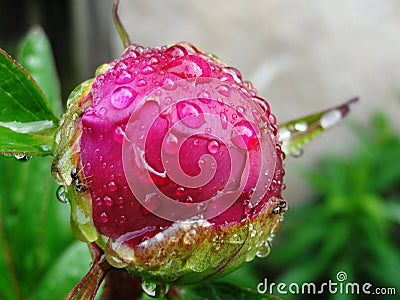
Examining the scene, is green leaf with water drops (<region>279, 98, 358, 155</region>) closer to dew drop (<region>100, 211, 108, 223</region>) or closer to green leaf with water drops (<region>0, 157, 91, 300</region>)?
dew drop (<region>100, 211, 108, 223</region>)

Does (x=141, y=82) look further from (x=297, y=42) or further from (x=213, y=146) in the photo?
(x=297, y=42)

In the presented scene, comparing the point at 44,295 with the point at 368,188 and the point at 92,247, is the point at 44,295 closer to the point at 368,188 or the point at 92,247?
the point at 92,247

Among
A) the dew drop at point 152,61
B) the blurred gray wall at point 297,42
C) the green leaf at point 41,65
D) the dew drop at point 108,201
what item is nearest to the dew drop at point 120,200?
the dew drop at point 108,201

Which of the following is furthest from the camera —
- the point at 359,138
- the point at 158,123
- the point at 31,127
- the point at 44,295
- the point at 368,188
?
the point at 359,138

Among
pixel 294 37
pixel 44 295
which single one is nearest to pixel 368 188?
pixel 294 37

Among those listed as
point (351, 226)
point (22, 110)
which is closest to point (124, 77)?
point (22, 110)

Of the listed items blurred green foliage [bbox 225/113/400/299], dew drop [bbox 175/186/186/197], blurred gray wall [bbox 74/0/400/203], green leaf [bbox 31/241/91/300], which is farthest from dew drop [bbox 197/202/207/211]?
blurred gray wall [bbox 74/0/400/203]
